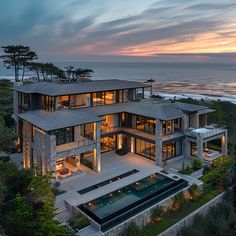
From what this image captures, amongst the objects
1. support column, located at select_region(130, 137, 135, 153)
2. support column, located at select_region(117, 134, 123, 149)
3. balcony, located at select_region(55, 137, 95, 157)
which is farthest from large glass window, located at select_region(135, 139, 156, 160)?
balcony, located at select_region(55, 137, 95, 157)

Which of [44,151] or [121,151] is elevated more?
[44,151]

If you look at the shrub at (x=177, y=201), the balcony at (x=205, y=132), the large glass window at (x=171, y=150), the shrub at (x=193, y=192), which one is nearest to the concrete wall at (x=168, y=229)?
the shrub at (x=177, y=201)

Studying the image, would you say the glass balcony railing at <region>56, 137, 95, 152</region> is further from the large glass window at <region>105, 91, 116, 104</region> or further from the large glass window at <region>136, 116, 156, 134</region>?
the large glass window at <region>105, 91, 116, 104</region>

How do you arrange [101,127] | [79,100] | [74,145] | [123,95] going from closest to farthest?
[74,145] < [101,127] < [79,100] < [123,95]

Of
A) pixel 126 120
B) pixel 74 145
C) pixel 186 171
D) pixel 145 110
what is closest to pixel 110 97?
pixel 126 120

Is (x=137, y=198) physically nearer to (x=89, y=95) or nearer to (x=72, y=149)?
(x=72, y=149)

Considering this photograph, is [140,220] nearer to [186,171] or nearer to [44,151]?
[186,171]

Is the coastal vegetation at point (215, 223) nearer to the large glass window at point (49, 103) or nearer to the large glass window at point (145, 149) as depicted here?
the large glass window at point (145, 149)
